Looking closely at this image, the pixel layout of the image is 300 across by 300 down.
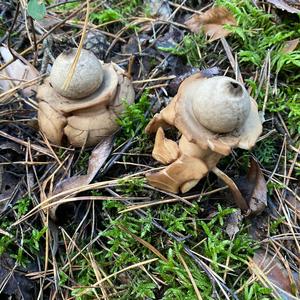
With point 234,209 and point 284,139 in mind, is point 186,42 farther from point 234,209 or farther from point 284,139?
point 234,209

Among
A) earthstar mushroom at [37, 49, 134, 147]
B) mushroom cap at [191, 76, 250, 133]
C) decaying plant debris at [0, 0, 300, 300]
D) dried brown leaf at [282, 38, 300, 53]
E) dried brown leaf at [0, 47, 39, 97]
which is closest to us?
mushroom cap at [191, 76, 250, 133]

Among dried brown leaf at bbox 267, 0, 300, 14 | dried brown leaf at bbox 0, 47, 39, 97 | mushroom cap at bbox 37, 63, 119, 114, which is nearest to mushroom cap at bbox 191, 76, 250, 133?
mushroom cap at bbox 37, 63, 119, 114

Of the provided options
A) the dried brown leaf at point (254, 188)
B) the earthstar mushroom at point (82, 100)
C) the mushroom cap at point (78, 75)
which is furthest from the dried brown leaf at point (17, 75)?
the dried brown leaf at point (254, 188)

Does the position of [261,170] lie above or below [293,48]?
below

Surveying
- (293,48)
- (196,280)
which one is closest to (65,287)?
(196,280)

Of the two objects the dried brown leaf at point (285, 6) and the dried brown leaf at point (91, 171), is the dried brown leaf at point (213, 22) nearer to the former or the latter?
the dried brown leaf at point (285, 6)

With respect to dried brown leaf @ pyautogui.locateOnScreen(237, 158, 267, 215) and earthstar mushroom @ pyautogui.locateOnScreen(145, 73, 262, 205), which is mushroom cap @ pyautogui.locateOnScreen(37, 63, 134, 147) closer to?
earthstar mushroom @ pyautogui.locateOnScreen(145, 73, 262, 205)

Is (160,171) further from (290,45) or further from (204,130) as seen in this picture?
(290,45)
